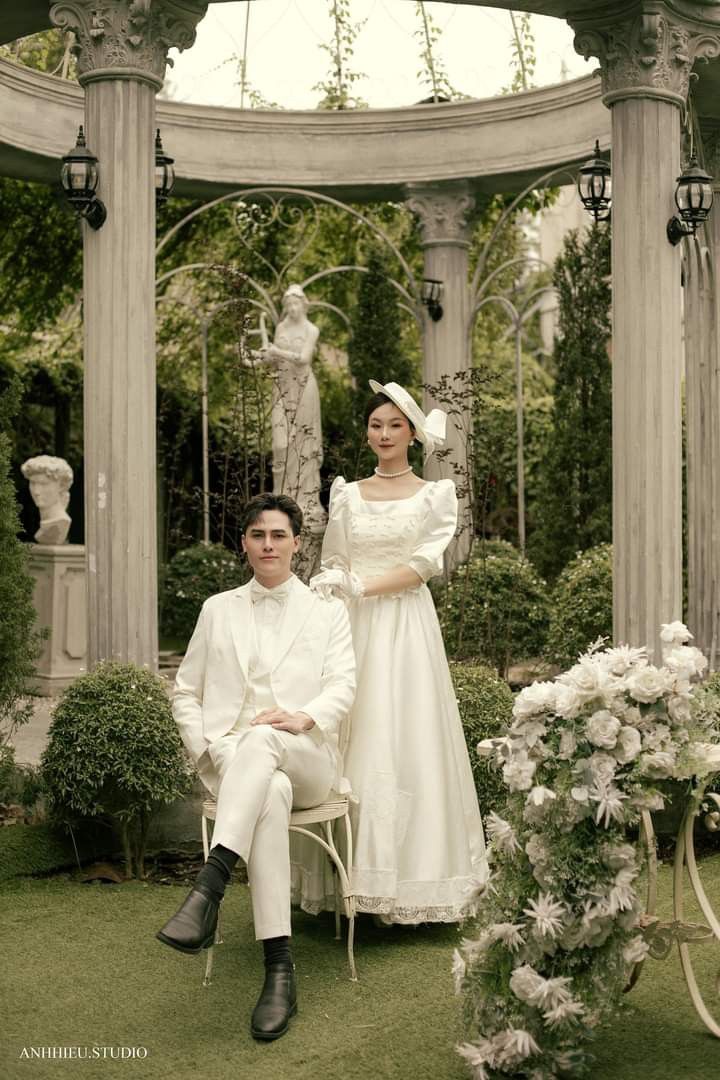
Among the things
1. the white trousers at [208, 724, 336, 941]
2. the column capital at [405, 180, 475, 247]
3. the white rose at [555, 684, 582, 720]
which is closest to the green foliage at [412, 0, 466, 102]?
the column capital at [405, 180, 475, 247]

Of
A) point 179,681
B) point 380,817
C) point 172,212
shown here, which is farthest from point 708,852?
point 172,212

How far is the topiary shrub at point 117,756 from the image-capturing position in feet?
17.6

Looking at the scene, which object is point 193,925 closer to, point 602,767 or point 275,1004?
point 275,1004

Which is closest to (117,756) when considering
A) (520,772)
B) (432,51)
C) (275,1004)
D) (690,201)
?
(275,1004)

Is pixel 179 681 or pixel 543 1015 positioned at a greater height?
pixel 179 681

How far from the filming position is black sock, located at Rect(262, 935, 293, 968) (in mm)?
3988

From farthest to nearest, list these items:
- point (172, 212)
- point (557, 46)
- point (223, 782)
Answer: point (172, 212)
point (557, 46)
point (223, 782)

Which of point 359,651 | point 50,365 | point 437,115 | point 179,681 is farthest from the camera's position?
point 50,365

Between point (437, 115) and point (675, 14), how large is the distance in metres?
4.22

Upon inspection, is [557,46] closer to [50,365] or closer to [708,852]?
[50,365]

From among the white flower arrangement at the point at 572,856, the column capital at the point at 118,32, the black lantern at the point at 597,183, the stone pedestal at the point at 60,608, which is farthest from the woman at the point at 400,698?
the stone pedestal at the point at 60,608

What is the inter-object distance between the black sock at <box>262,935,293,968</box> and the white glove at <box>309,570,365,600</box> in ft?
4.03

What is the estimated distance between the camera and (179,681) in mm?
4578

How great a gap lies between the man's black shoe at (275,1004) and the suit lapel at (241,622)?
986mm
